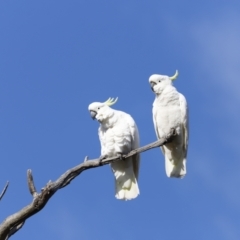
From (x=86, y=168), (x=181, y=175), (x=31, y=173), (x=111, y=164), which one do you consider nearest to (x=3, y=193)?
(x=31, y=173)

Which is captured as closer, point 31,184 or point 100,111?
point 31,184

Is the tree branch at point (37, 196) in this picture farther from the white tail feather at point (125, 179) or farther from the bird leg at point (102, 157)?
the white tail feather at point (125, 179)

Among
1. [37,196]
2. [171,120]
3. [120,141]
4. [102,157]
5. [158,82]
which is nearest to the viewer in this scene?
[37,196]

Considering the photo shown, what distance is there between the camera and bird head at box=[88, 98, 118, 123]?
6.62m

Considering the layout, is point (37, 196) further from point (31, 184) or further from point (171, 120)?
point (171, 120)

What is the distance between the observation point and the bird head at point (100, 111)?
6619mm

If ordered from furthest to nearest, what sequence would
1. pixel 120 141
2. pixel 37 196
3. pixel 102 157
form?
pixel 120 141 → pixel 102 157 → pixel 37 196

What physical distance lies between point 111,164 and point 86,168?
0.84m

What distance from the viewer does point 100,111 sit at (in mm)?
6656

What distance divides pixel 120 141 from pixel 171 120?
0.60 m

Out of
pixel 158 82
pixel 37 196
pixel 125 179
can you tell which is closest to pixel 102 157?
pixel 125 179

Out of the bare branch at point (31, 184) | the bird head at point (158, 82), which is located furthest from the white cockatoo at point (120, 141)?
the bare branch at point (31, 184)

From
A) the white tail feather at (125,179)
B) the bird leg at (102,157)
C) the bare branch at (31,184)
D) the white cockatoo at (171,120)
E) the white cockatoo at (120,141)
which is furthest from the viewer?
the white tail feather at (125,179)

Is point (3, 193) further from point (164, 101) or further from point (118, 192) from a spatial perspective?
point (164, 101)
